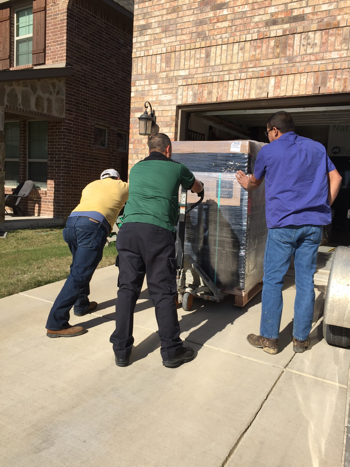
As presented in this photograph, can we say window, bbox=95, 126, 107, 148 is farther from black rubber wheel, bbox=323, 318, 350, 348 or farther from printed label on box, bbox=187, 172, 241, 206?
black rubber wheel, bbox=323, 318, 350, 348

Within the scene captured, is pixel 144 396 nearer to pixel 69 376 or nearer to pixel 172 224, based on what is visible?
pixel 69 376

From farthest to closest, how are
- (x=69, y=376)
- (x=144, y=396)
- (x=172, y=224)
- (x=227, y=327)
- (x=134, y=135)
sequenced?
(x=134, y=135) < (x=227, y=327) < (x=172, y=224) < (x=69, y=376) < (x=144, y=396)

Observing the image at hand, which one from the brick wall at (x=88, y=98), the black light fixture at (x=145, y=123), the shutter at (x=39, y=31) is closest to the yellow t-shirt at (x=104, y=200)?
the black light fixture at (x=145, y=123)

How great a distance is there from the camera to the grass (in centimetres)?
525

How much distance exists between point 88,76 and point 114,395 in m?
10.9

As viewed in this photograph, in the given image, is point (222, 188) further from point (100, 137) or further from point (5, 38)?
point (5, 38)

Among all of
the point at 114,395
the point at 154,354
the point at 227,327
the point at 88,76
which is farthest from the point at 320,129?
the point at 114,395

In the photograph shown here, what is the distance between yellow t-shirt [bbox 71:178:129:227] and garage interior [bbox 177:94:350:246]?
226 centimetres

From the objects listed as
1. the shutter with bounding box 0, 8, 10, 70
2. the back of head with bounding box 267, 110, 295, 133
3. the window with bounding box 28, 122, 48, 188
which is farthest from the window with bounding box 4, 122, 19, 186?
the back of head with bounding box 267, 110, 295, 133

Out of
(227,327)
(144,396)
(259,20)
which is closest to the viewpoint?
(144,396)

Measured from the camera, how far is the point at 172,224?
319cm

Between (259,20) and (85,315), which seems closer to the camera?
(85,315)

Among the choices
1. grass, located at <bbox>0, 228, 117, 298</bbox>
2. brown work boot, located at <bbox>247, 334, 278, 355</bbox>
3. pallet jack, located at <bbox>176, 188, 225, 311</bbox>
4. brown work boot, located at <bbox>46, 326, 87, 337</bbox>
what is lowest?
grass, located at <bbox>0, 228, 117, 298</bbox>

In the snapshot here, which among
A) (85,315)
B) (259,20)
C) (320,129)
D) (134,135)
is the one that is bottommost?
(85,315)
